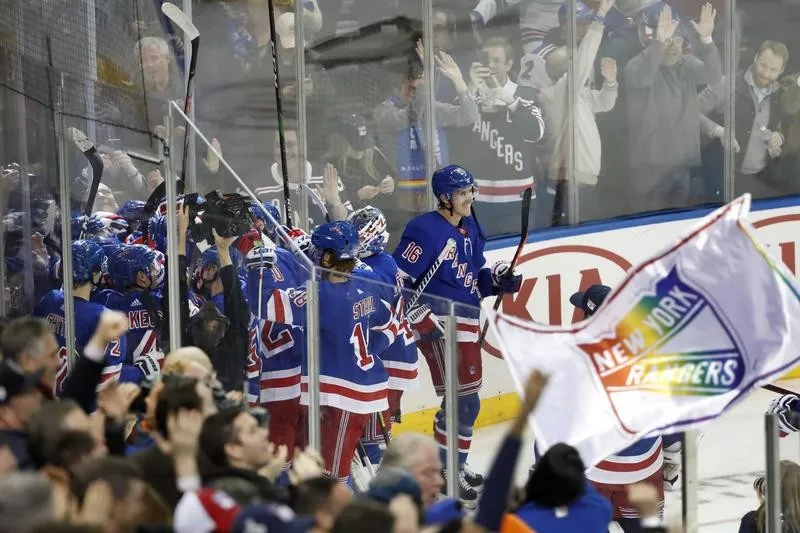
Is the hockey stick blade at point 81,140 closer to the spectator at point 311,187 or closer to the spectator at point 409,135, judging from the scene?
the spectator at point 311,187

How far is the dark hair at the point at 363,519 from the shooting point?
3.32 meters

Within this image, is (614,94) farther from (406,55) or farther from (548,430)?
(548,430)

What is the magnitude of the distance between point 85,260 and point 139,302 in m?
0.27

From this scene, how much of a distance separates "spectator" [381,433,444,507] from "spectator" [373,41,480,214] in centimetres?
514

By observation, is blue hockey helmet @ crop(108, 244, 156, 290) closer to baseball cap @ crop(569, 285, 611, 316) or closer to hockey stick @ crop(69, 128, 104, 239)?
hockey stick @ crop(69, 128, 104, 239)

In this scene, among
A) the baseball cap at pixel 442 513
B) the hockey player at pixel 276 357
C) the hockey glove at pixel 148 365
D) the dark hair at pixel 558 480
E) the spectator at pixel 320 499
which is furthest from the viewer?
the hockey glove at pixel 148 365

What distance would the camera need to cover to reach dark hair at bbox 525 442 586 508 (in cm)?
429

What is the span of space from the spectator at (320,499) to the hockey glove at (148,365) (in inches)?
104

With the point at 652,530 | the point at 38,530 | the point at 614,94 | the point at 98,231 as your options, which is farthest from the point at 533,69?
the point at 38,530

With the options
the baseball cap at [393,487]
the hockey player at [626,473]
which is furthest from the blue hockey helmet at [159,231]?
the baseball cap at [393,487]

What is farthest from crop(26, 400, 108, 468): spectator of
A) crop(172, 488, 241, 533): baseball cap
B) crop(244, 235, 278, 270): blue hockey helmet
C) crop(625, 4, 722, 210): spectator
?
crop(625, 4, 722, 210): spectator

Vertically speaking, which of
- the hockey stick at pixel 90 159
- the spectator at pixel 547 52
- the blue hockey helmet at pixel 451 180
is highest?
the spectator at pixel 547 52

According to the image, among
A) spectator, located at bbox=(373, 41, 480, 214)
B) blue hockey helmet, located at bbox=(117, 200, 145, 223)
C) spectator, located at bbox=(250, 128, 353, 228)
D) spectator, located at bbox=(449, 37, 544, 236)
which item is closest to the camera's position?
blue hockey helmet, located at bbox=(117, 200, 145, 223)

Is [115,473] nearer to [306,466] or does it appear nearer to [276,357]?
[306,466]
